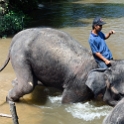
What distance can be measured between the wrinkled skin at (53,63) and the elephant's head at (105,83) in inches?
8.7

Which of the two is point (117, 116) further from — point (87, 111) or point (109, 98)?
point (87, 111)

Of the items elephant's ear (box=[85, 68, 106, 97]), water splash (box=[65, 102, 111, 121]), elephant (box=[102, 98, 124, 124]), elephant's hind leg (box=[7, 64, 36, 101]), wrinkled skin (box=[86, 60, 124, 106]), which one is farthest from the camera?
elephant's hind leg (box=[7, 64, 36, 101])

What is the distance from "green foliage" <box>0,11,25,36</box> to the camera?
10453mm

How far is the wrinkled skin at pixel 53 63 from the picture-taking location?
216 inches

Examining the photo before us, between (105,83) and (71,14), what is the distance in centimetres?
1065

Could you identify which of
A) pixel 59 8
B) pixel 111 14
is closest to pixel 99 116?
pixel 111 14

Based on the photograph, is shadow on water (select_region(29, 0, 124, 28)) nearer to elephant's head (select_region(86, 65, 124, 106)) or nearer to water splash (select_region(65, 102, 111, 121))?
water splash (select_region(65, 102, 111, 121))

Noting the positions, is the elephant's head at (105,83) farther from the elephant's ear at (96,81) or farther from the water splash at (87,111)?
the water splash at (87,111)

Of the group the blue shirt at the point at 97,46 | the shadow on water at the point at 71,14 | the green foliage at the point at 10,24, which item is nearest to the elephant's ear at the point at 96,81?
the blue shirt at the point at 97,46

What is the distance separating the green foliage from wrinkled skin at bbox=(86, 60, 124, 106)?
19.2 ft

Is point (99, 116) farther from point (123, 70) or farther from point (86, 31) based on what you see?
point (86, 31)

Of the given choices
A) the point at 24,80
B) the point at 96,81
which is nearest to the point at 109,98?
the point at 96,81

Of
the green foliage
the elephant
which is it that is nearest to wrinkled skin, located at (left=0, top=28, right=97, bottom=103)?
the elephant

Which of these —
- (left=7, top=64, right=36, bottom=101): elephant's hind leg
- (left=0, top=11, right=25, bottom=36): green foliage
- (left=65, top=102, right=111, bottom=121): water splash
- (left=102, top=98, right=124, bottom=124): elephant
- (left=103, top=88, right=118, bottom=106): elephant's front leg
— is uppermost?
(left=102, top=98, right=124, bottom=124): elephant
